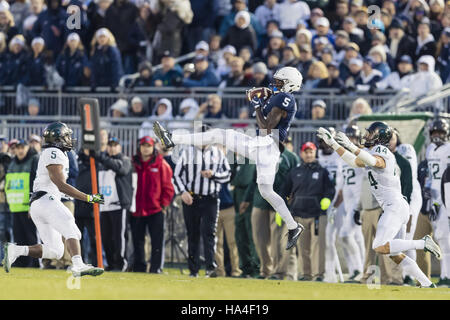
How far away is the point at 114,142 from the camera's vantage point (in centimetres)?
1992

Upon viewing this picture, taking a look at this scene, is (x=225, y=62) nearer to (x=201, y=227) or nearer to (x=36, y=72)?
(x=36, y=72)

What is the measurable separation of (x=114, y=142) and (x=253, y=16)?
20.4 feet

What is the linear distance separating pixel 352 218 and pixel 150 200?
3412 mm

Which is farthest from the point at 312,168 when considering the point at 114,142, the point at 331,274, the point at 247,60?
the point at 247,60

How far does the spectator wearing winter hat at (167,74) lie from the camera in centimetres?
2353

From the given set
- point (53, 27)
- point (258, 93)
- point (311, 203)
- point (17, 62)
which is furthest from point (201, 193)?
point (53, 27)

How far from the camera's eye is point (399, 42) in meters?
23.8

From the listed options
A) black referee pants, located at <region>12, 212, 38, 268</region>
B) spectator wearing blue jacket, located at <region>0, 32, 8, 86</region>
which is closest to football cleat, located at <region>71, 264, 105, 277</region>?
black referee pants, located at <region>12, 212, 38, 268</region>

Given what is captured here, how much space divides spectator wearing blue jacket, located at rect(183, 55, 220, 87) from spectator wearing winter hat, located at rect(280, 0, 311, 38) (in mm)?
2257

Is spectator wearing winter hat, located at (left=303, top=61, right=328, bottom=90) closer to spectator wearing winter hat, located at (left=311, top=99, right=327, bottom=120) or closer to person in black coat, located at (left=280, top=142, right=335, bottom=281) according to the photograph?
spectator wearing winter hat, located at (left=311, top=99, right=327, bottom=120)

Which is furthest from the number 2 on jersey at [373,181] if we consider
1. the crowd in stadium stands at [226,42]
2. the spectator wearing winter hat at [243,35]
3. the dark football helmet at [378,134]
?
the spectator wearing winter hat at [243,35]

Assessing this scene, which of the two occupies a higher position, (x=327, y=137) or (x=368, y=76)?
(x=368, y=76)

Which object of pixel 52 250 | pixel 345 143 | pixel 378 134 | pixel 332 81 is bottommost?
pixel 52 250

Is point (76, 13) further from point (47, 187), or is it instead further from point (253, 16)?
point (47, 187)
